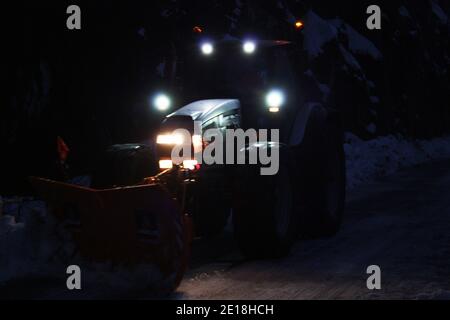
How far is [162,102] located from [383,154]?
410 inches

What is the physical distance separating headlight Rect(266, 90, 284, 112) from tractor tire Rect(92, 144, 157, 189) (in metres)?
1.27

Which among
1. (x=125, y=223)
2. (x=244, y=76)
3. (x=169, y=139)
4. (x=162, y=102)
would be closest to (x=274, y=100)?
(x=244, y=76)

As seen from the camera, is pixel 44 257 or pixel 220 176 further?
pixel 220 176

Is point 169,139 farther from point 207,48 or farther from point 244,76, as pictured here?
point 207,48

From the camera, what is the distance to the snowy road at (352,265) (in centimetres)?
594

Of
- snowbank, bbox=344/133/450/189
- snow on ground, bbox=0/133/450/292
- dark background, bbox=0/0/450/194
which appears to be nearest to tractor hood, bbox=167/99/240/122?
dark background, bbox=0/0/450/194

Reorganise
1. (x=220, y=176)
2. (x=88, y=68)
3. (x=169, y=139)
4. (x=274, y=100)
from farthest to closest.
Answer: (x=88, y=68) → (x=274, y=100) → (x=220, y=176) → (x=169, y=139)

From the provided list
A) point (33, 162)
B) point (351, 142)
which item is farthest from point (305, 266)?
point (351, 142)

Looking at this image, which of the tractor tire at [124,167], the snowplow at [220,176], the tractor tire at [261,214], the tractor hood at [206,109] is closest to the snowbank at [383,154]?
the snowplow at [220,176]

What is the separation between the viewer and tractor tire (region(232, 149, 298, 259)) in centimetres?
688

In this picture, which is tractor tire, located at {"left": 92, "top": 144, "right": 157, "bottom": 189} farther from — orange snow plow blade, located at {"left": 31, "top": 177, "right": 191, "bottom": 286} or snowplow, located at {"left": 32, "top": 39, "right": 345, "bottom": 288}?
orange snow plow blade, located at {"left": 31, "top": 177, "right": 191, "bottom": 286}

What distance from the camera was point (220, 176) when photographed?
717 centimetres

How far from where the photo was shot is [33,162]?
11.9m

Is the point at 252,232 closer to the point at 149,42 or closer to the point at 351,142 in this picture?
the point at 149,42
